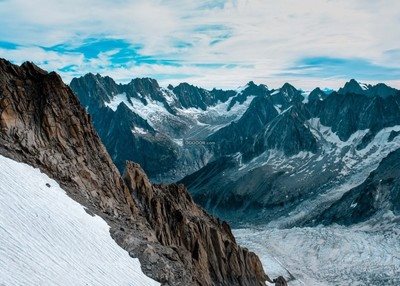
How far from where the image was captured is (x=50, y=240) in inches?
1335

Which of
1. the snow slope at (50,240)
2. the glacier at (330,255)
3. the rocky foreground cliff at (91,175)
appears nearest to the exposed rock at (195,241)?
the rocky foreground cliff at (91,175)

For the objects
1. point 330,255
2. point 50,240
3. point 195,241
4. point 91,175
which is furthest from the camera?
point 330,255

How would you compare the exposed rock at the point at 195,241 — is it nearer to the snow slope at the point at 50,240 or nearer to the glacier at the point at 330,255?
the snow slope at the point at 50,240

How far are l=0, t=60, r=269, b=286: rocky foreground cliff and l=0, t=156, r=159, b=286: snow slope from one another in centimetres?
149

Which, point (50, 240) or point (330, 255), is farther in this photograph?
point (330, 255)

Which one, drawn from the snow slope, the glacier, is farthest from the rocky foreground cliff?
the glacier

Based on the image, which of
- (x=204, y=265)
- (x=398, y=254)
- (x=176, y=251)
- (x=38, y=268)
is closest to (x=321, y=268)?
(x=398, y=254)

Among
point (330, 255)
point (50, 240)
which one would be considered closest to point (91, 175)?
point (50, 240)

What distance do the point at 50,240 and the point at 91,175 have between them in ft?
39.9

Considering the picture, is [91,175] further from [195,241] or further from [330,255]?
[330,255]

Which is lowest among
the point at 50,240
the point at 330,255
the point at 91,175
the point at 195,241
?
the point at 330,255

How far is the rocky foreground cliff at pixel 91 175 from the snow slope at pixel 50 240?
1491 mm

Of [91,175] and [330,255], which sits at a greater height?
[91,175]

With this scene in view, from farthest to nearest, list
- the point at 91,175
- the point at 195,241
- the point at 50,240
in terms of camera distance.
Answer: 1. the point at 195,241
2. the point at 91,175
3. the point at 50,240
